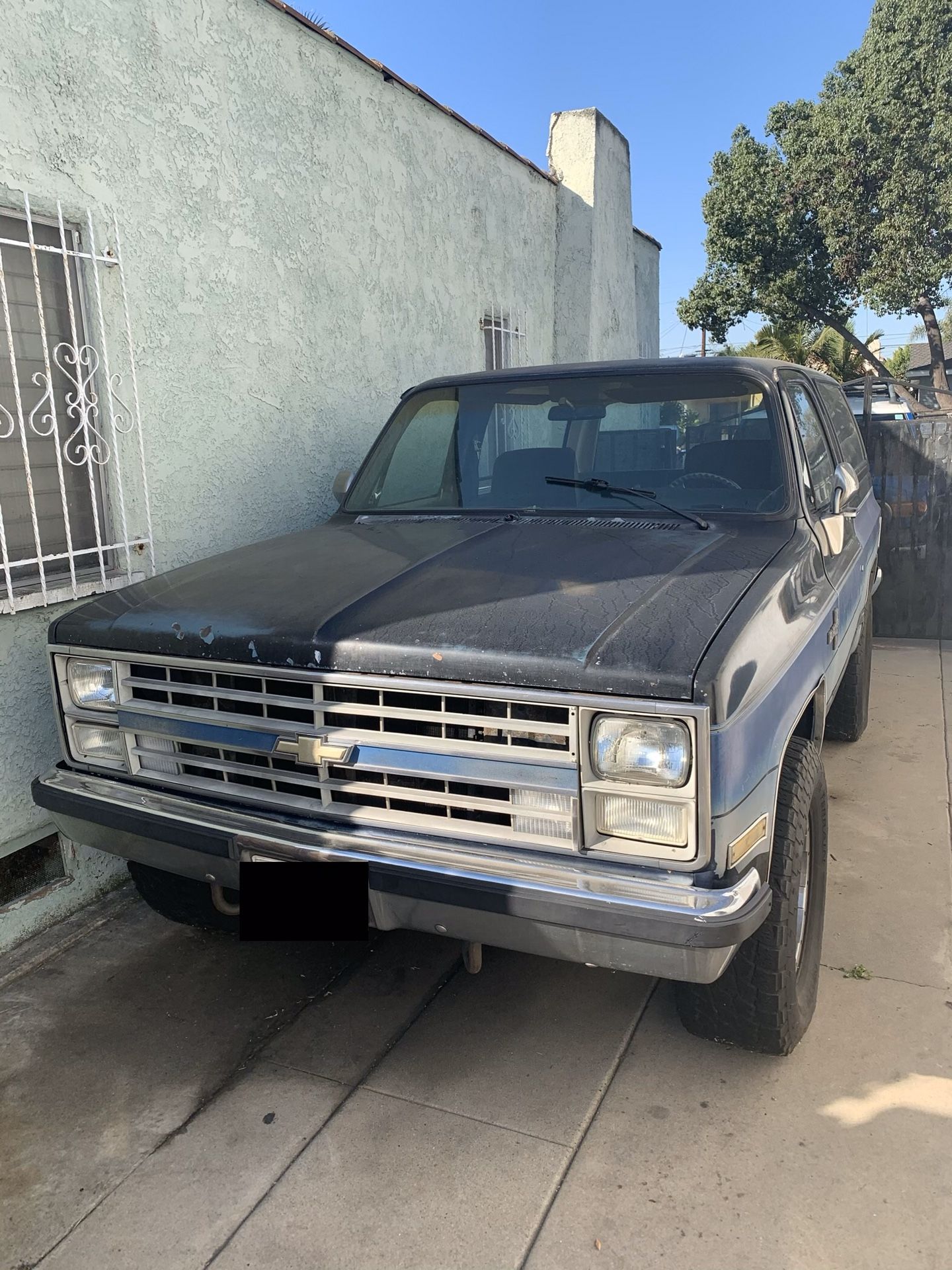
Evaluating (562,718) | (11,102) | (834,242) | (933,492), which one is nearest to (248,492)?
(11,102)

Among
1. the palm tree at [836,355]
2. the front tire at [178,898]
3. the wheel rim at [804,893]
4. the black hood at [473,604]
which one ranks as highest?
the palm tree at [836,355]

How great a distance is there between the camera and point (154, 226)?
373 cm

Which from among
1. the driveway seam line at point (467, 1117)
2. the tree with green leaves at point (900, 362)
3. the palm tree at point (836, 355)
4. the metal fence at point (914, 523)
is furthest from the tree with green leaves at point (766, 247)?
the driveway seam line at point (467, 1117)

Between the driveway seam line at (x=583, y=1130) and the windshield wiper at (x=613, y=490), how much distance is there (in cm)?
150

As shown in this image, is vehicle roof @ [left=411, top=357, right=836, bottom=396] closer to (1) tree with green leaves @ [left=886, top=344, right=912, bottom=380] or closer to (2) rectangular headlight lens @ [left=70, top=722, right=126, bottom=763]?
(2) rectangular headlight lens @ [left=70, top=722, right=126, bottom=763]

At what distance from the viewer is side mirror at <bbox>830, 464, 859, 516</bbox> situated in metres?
3.40

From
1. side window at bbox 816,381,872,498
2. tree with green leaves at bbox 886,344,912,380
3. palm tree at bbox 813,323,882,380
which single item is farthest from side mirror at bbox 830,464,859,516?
tree with green leaves at bbox 886,344,912,380

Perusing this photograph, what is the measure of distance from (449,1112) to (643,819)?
1.01 m

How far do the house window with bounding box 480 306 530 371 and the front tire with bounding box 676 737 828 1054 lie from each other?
16.3 feet

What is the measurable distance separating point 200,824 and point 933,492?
6426 millimetres

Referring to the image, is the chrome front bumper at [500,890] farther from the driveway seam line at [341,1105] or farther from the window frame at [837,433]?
the window frame at [837,433]

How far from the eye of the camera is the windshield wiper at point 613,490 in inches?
122

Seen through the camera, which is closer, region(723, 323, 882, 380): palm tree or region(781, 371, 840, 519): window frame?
region(781, 371, 840, 519): window frame

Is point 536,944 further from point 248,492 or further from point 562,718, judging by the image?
point 248,492
